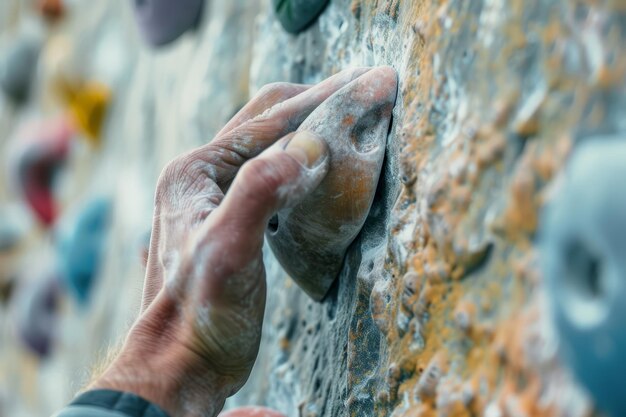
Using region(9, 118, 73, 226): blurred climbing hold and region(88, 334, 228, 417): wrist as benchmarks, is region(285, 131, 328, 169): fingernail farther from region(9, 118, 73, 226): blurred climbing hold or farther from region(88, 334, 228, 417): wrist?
region(9, 118, 73, 226): blurred climbing hold

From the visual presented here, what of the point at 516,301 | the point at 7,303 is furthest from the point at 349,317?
the point at 7,303

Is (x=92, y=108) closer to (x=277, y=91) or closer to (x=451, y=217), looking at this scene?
(x=277, y=91)

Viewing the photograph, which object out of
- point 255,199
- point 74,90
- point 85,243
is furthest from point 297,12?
point 74,90

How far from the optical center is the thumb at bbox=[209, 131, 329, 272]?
1.91 feet

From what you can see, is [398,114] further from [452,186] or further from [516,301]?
[516,301]

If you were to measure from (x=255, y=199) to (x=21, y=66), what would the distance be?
2069mm

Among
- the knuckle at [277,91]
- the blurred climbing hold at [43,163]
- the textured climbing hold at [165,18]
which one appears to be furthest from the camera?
the blurred climbing hold at [43,163]

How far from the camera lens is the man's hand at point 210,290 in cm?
58

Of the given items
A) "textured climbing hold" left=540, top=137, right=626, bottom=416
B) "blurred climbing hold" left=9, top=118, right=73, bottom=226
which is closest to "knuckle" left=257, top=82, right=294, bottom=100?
"textured climbing hold" left=540, top=137, right=626, bottom=416

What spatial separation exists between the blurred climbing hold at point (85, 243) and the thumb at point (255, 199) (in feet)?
4.61

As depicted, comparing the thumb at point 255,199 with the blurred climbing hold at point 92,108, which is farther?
the blurred climbing hold at point 92,108

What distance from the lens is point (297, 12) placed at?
37.8 inches

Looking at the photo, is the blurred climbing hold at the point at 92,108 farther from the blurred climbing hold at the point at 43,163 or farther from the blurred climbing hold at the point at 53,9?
the blurred climbing hold at the point at 53,9

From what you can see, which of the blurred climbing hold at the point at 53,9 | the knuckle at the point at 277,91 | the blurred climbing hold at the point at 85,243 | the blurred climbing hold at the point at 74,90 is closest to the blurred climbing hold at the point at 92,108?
the blurred climbing hold at the point at 74,90
